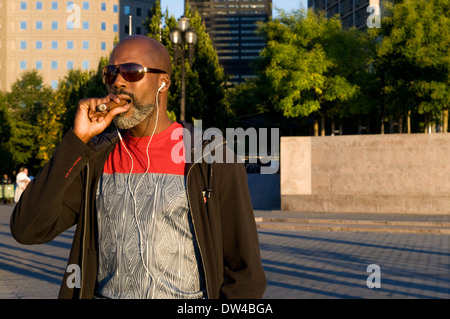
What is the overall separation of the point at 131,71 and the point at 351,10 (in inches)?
3677

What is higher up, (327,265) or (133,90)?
(133,90)

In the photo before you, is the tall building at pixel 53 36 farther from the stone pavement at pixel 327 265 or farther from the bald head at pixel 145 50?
the bald head at pixel 145 50

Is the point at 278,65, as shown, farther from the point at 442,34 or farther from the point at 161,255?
the point at 161,255

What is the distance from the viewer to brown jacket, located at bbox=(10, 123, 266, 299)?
2.40 metres

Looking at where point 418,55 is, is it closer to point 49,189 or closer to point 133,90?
point 133,90

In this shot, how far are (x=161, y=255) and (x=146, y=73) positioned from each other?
72 cm

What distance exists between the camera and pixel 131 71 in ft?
8.44

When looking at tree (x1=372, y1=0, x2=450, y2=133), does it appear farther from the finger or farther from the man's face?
the finger

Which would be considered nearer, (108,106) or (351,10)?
(108,106)

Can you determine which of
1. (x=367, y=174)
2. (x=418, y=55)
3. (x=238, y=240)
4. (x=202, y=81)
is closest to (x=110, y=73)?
(x=238, y=240)

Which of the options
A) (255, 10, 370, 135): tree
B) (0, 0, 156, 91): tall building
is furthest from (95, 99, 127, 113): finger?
(0, 0, 156, 91): tall building

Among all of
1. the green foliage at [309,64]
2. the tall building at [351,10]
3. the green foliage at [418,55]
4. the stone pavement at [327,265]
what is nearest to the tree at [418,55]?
the green foliage at [418,55]

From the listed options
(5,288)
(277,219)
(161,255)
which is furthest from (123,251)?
(277,219)

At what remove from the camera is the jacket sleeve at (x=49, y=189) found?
2395 millimetres
